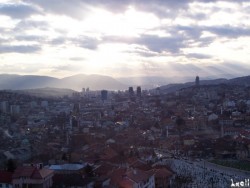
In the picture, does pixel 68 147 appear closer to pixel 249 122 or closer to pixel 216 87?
pixel 249 122

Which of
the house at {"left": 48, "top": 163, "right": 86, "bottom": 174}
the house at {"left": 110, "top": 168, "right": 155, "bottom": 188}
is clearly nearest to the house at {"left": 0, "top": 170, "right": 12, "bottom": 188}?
the house at {"left": 48, "top": 163, "right": 86, "bottom": 174}

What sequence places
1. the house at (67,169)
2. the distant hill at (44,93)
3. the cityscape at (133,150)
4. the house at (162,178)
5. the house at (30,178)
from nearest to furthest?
the house at (30,178), the cityscape at (133,150), the house at (67,169), the house at (162,178), the distant hill at (44,93)

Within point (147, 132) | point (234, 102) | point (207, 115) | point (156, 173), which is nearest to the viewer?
point (156, 173)

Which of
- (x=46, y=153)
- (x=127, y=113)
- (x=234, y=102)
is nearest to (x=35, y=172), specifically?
(x=46, y=153)

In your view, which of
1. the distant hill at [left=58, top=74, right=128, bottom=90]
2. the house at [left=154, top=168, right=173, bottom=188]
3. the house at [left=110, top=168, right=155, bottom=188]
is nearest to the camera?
the house at [left=110, top=168, right=155, bottom=188]

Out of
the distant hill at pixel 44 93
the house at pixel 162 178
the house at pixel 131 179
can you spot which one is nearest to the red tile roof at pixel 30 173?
the house at pixel 131 179

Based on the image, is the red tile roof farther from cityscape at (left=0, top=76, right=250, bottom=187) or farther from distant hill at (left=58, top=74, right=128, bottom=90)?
distant hill at (left=58, top=74, right=128, bottom=90)

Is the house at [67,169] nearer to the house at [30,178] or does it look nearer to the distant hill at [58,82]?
the house at [30,178]

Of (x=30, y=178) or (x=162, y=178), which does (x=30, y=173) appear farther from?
(x=162, y=178)
